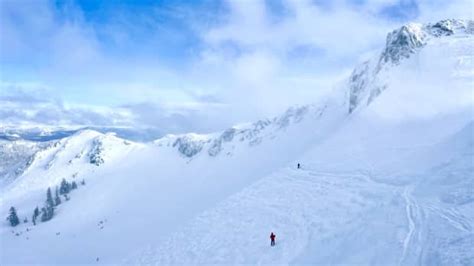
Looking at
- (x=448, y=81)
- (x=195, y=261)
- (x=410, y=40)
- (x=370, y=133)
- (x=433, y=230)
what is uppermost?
(x=410, y=40)

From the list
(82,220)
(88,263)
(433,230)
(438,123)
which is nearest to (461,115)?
(438,123)

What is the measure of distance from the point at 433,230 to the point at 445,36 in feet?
248

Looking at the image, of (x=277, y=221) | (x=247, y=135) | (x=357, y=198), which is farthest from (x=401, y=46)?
(x=247, y=135)

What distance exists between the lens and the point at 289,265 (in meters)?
25.8

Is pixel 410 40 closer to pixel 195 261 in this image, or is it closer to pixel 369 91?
pixel 369 91

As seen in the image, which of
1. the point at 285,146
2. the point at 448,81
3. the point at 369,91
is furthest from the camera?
the point at 285,146

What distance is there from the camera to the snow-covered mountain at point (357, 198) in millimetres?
25141

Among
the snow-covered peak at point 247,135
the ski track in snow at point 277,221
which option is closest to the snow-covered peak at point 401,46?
the snow-covered peak at point 247,135

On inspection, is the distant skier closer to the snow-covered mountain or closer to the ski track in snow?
the ski track in snow

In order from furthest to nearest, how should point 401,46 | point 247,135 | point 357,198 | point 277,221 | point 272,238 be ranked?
A: point 247,135, point 401,46, point 277,221, point 357,198, point 272,238

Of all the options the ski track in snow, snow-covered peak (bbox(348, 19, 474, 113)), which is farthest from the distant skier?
snow-covered peak (bbox(348, 19, 474, 113))

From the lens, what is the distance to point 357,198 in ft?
109

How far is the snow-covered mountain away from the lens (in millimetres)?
25141

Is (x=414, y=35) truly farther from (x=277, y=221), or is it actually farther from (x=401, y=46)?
(x=277, y=221)
